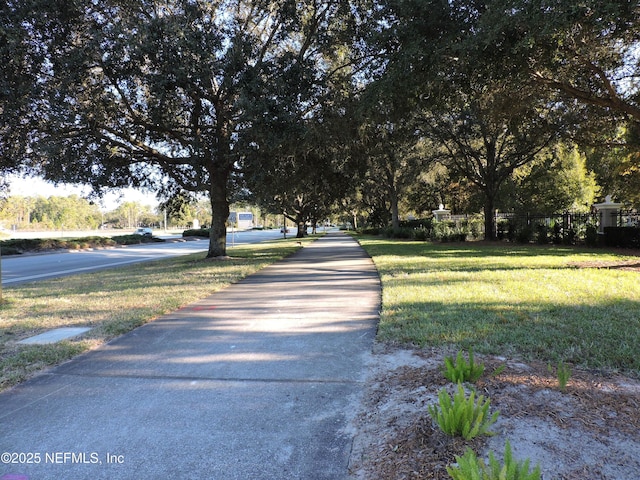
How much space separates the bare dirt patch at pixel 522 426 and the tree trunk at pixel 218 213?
46.3 feet

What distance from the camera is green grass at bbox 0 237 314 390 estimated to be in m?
4.80

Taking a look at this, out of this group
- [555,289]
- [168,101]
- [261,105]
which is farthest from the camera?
[168,101]

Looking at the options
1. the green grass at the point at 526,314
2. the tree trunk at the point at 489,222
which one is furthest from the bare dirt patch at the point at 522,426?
the tree trunk at the point at 489,222

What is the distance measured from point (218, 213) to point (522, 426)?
51.2 feet

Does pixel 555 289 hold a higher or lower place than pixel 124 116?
lower

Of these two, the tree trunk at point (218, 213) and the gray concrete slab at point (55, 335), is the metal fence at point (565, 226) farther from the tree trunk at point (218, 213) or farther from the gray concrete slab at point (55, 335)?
the gray concrete slab at point (55, 335)

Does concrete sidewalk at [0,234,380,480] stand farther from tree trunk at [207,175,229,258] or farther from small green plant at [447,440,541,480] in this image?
tree trunk at [207,175,229,258]

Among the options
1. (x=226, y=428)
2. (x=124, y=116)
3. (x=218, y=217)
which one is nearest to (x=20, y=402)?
(x=226, y=428)

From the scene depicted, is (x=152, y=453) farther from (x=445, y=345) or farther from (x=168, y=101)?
(x=168, y=101)

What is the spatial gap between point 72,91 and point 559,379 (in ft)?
44.0

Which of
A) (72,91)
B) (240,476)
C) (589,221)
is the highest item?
(72,91)

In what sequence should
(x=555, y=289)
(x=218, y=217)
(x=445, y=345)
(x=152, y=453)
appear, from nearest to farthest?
1. (x=152, y=453)
2. (x=445, y=345)
3. (x=555, y=289)
4. (x=218, y=217)

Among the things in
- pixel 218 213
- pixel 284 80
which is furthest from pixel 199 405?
pixel 218 213

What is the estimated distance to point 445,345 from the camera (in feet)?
15.3
